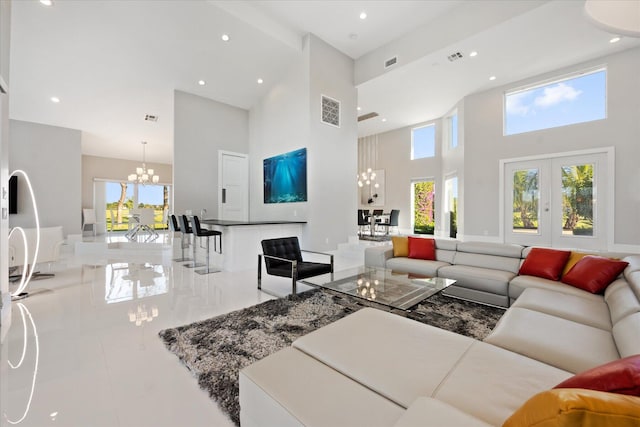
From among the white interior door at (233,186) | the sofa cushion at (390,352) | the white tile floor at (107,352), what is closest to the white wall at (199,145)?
the white interior door at (233,186)

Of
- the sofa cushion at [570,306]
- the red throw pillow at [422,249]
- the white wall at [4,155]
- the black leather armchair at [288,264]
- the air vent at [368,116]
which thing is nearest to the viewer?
the sofa cushion at [570,306]

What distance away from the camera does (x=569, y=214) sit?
5883 mm

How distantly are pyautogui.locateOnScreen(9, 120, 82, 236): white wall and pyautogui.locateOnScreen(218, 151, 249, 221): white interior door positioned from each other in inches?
179


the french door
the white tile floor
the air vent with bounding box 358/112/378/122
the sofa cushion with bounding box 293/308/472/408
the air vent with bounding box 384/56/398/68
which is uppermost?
the air vent with bounding box 384/56/398/68

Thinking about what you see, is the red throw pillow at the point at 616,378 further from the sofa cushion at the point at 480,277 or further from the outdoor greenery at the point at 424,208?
the outdoor greenery at the point at 424,208

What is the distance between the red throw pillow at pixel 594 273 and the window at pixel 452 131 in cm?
651

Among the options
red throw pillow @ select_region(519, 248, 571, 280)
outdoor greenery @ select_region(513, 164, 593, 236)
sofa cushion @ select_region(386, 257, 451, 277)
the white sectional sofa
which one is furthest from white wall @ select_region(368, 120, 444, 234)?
the white sectional sofa

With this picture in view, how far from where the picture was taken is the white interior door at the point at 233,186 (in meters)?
7.00

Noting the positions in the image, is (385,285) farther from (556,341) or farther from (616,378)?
(616,378)

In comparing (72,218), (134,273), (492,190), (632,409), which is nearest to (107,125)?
(72,218)

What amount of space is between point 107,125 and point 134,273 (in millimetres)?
5807

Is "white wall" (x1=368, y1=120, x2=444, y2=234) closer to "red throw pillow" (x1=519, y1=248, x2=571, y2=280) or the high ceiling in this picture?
the high ceiling

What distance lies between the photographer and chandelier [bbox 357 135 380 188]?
11.0 m

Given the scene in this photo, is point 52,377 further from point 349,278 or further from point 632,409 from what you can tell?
point 632,409
